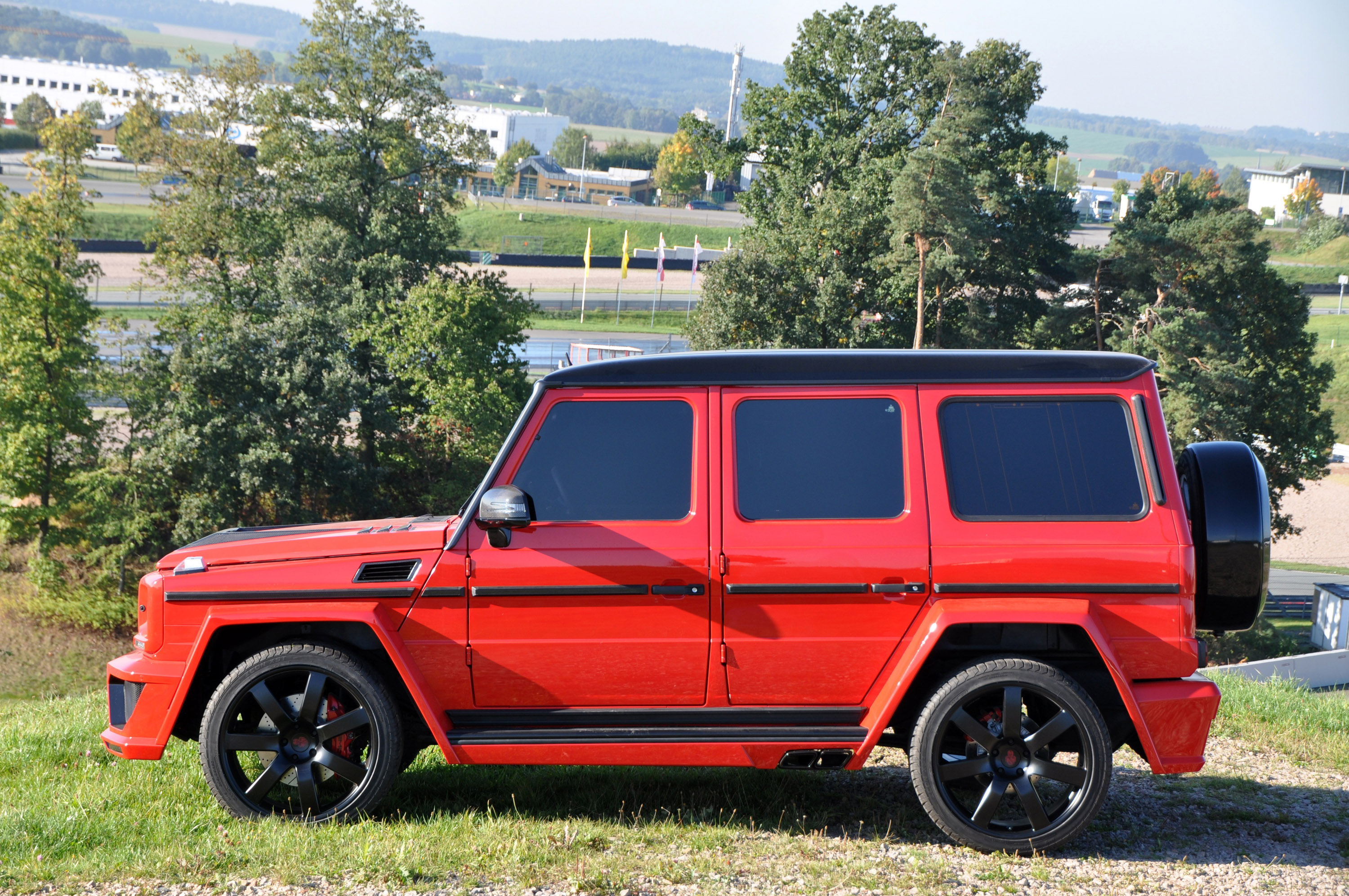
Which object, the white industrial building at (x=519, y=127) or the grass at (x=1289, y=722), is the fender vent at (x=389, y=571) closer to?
the grass at (x=1289, y=722)

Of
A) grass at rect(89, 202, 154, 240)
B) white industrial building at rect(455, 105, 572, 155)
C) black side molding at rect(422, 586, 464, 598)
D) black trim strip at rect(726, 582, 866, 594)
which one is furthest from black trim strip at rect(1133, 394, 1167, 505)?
white industrial building at rect(455, 105, 572, 155)

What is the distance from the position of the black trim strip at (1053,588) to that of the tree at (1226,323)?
29191 millimetres

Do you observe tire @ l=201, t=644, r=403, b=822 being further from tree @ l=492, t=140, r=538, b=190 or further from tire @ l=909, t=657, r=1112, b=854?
tree @ l=492, t=140, r=538, b=190

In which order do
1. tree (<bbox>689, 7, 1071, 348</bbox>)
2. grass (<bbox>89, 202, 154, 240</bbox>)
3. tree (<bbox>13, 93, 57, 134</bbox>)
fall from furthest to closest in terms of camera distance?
tree (<bbox>13, 93, 57, 134</bbox>) → grass (<bbox>89, 202, 154, 240</bbox>) → tree (<bbox>689, 7, 1071, 348</bbox>)

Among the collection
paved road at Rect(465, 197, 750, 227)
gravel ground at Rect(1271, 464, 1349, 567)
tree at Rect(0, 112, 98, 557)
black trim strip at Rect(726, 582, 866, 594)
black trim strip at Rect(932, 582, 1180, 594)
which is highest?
paved road at Rect(465, 197, 750, 227)

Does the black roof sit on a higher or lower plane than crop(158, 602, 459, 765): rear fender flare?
Answer: higher

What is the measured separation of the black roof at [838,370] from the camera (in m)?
4.75

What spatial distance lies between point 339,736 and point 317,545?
0.90 meters

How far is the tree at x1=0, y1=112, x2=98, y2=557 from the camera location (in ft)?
96.7

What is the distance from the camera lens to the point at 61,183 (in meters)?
32.8

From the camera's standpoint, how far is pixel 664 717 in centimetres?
476

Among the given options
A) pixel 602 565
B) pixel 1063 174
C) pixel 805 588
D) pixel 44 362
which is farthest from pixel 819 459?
pixel 1063 174

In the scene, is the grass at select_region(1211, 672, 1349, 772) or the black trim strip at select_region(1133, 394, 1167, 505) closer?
the black trim strip at select_region(1133, 394, 1167, 505)

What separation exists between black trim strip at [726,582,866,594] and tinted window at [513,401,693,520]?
0.54 meters
